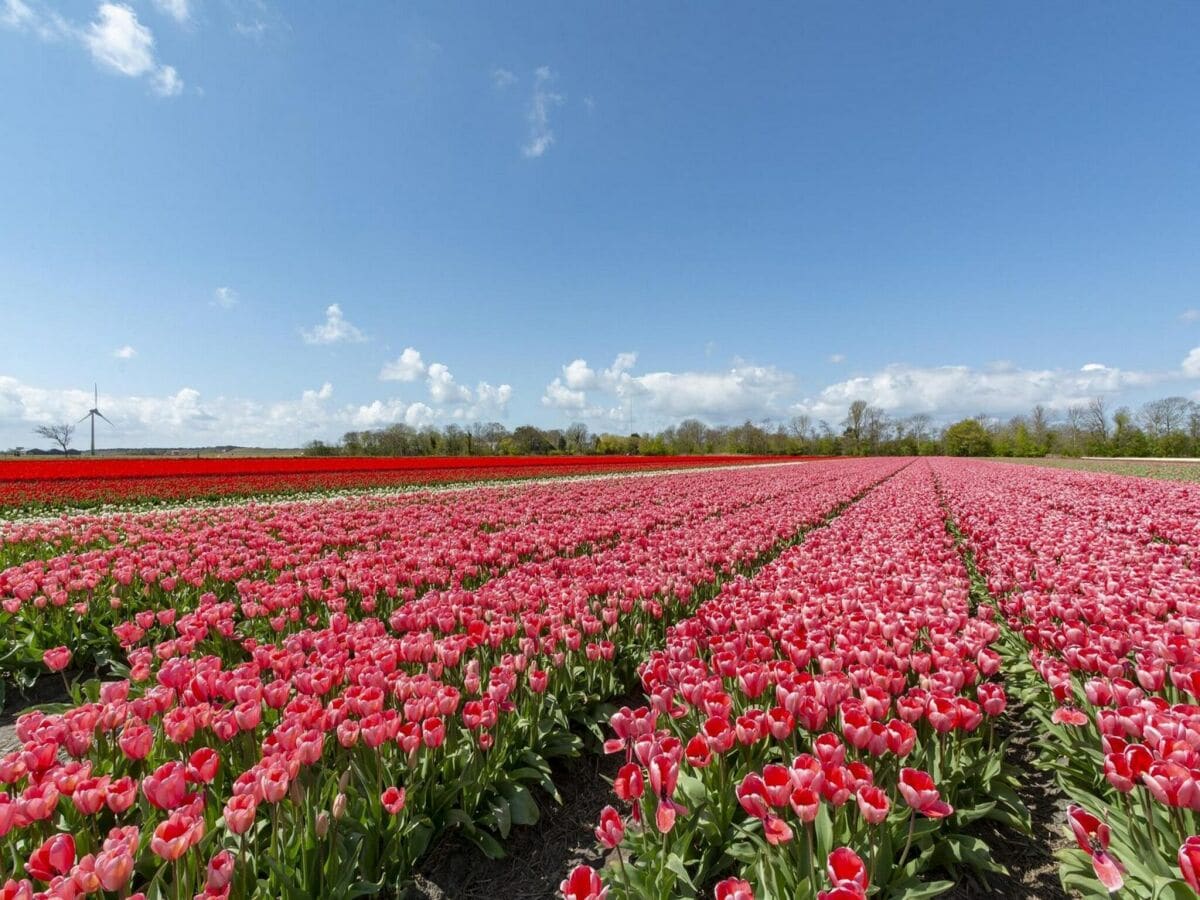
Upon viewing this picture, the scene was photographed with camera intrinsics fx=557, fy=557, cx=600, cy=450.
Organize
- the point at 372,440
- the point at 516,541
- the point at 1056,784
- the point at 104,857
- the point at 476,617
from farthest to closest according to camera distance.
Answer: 1. the point at 372,440
2. the point at 516,541
3. the point at 476,617
4. the point at 1056,784
5. the point at 104,857

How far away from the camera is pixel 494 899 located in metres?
2.51

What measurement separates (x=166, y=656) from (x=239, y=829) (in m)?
2.06

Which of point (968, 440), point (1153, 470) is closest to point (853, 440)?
point (968, 440)

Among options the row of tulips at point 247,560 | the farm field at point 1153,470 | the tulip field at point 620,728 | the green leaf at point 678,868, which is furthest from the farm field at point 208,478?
the farm field at point 1153,470

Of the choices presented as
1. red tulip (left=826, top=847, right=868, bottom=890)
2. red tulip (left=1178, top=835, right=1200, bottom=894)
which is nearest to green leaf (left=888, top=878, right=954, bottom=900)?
red tulip (left=826, top=847, right=868, bottom=890)

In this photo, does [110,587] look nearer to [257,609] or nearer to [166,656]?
[257,609]

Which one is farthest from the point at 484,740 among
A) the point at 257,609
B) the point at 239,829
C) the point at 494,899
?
the point at 257,609

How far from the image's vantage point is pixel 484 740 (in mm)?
2787

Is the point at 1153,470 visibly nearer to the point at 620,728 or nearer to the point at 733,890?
the point at 620,728

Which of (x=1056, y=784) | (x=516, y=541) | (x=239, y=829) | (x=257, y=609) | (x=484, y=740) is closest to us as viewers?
(x=239, y=829)

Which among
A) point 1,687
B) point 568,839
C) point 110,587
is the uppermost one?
point 110,587

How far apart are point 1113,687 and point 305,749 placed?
3570 mm

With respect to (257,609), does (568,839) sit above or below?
below

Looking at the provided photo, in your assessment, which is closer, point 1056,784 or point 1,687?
point 1056,784
